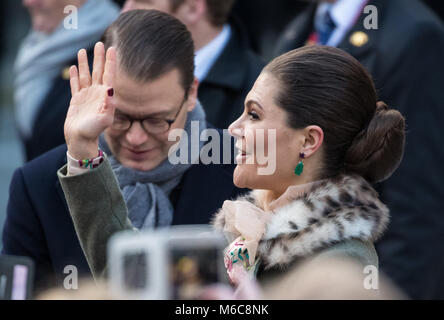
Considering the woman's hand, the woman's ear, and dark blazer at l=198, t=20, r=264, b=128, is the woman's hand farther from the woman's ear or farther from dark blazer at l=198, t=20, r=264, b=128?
dark blazer at l=198, t=20, r=264, b=128

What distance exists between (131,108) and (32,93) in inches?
83.2

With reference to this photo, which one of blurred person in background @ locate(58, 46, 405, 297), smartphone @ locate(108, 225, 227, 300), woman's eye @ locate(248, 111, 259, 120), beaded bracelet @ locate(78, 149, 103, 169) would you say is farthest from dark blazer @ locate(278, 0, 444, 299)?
smartphone @ locate(108, 225, 227, 300)

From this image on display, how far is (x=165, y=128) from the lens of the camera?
9.36ft

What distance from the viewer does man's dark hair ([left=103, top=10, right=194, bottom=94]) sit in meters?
2.76

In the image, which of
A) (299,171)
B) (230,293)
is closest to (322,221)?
(299,171)

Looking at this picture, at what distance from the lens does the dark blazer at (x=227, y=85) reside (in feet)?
12.5

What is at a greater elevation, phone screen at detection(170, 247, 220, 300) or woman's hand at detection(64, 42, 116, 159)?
woman's hand at detection(64, 42, 116, 159)

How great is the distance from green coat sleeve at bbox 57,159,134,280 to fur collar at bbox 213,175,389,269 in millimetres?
434

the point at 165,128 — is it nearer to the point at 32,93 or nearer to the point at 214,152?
the point at 214,152

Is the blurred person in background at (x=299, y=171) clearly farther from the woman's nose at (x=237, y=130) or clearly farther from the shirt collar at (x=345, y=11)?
the shirt collar at (x=345, y=11)

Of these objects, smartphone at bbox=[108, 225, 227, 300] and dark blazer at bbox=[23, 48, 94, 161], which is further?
dark blazer at bbox=[23, 48, 94, 161]

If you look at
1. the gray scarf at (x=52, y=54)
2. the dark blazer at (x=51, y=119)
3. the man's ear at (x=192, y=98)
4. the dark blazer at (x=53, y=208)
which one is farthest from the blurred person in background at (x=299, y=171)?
the gray scarf at (x=52, y=54)

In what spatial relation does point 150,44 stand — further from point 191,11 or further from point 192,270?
point 191,11

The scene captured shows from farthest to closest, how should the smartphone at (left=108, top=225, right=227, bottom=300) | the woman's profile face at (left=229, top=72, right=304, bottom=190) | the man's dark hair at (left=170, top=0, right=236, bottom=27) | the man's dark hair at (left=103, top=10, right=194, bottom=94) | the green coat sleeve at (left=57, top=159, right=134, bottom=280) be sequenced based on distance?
the man's dark hair at (left=170, top=0, right=236, bottom=27) → the man's dark hair at (left=103, top=10, right=194, bottom=94) → the green coat sleeve at (left=57, top=159, right=134, bottom=280) → the woman's profile face at (left=229, top=72, right=304, bottom=190) → the smartphone at (left=108, top=225, right=227, bottom=300)
